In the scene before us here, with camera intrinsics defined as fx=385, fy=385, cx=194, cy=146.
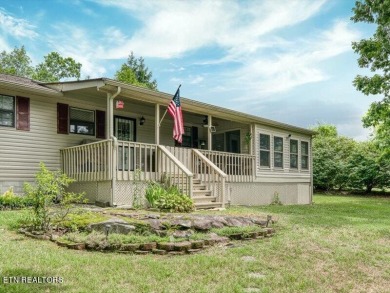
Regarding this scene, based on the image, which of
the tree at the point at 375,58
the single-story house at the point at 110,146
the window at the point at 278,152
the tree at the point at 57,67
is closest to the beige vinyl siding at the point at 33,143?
the single-story house at the point at 110,146

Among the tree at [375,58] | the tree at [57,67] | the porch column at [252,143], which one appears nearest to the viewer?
the porch column at [252,143]

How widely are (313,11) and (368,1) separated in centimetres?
432

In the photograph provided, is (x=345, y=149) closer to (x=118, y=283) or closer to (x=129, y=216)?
(x=129, y=216)

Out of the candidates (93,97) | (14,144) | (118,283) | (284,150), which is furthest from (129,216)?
(284,150)

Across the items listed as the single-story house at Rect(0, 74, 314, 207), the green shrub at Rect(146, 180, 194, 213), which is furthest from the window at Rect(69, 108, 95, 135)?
the green shrub at Rect(146, 180, 194, 213)

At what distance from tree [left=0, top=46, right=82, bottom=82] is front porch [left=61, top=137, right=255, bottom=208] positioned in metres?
23.7

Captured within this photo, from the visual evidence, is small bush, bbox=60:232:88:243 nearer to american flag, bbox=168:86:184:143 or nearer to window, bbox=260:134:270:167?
american flag, bbox=168:86:184:143

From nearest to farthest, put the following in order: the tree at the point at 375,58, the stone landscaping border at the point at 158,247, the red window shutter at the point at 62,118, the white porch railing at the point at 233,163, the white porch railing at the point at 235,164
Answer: the stone landscaping border at the point at 158,247
the red window shutter at the point at 62,118
the white porch railing at the point at 233,163
the white porch railing at the point at 235,164
the tree at the point at 375,58

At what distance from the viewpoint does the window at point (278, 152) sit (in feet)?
52.4

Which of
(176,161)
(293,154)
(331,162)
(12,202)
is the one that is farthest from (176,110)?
(331,162)

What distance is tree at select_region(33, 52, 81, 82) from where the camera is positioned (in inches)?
1265

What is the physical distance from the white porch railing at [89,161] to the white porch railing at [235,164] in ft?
13.0

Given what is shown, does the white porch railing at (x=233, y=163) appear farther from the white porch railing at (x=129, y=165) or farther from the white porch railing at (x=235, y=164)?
the white porch railing at (x=129, y=165)

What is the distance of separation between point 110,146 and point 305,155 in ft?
37.4
